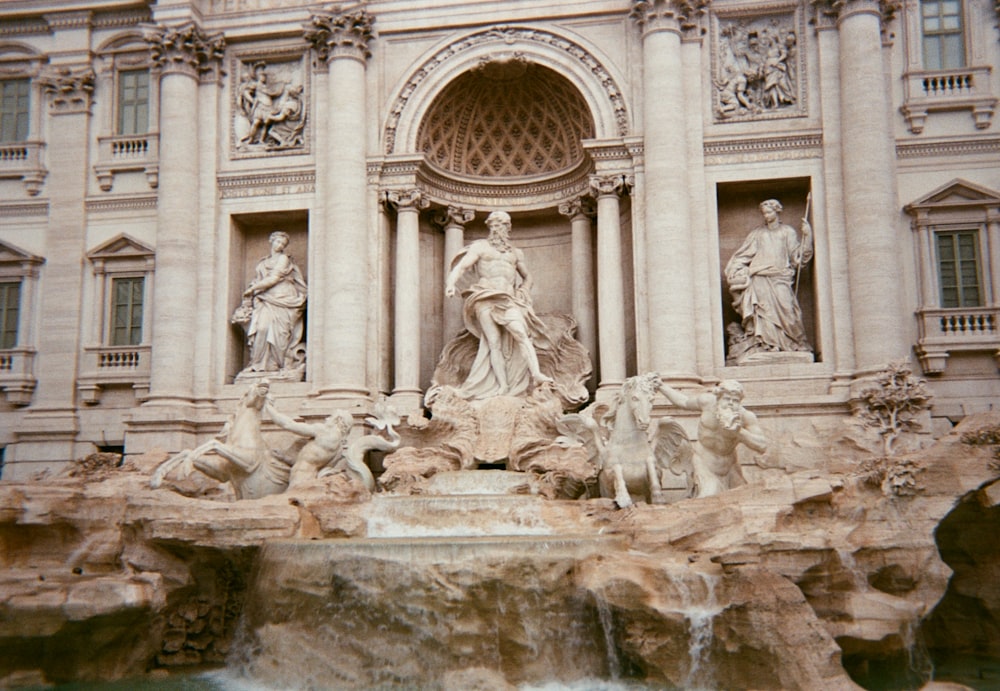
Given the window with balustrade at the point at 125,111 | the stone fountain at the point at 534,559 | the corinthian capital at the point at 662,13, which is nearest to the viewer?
the stone fountain at the point at 534,559

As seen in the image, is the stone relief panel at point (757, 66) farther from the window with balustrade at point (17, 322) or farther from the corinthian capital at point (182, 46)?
the window with balustrade at point (17, 322)

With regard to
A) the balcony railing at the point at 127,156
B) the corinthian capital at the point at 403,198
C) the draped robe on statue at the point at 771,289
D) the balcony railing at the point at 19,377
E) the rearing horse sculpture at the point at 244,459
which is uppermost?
the balcony railing at the point at 127,156

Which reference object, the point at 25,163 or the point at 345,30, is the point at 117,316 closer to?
the point at 25,163

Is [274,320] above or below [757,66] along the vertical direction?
below

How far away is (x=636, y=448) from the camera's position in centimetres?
1506

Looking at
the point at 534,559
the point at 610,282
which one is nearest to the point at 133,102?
the point at 610,282

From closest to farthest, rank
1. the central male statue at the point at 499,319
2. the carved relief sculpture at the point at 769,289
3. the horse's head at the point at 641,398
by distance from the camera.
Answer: the horse's head at the point at 641,398 < the carved relief sculpture at the point at 769,289 < the central male statue at the point at 499,319

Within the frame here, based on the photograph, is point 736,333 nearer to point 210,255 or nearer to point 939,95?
point 939,95

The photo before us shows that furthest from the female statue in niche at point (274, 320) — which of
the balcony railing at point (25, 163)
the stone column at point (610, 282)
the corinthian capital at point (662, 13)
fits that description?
the corinthian capital at point (662, 13)

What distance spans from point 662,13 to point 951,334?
7710 mm

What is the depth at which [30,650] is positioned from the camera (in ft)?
41.2

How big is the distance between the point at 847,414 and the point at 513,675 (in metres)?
8.79

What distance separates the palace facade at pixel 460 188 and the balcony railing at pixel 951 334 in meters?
0.05

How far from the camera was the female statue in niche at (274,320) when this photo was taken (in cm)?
1989
